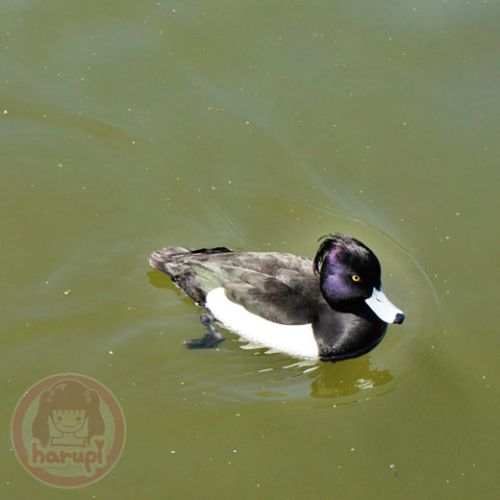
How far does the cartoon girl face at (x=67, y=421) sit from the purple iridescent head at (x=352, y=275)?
1.95 metres

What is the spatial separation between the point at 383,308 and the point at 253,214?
1555 millimetres

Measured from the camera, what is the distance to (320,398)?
6422 millimetres

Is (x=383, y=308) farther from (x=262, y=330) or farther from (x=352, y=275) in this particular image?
(x=262, y=330)

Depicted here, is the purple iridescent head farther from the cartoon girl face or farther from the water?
the cartoon girl face

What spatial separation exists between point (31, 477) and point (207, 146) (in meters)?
3.36

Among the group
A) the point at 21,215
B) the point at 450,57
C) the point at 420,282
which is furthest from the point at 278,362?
the point at 450,57

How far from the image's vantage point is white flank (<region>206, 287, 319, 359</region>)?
6.41m

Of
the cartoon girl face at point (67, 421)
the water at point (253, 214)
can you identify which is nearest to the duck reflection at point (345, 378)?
the water at point (253, 214)

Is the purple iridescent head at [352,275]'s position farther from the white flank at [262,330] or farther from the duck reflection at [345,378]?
the duck reflection at [345,378]

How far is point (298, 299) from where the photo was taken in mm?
6477

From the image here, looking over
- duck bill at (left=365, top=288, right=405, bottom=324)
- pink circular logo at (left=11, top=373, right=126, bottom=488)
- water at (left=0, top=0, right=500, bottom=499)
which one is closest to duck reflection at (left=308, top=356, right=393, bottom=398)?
water at (left=0, top=0, right=500, bottom=499)

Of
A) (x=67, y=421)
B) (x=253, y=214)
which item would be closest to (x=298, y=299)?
(x=253, y=214)

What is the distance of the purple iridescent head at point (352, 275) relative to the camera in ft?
20.6

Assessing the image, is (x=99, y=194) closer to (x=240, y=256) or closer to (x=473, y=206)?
(x=240, y=256)
